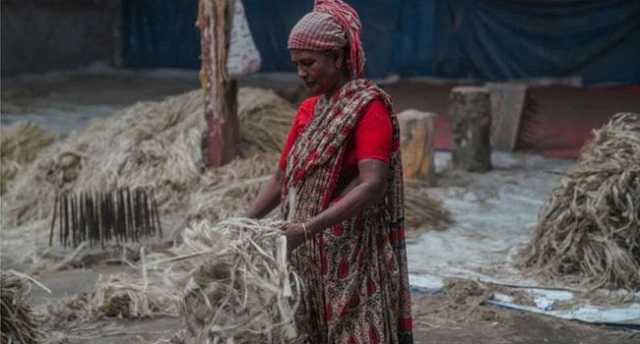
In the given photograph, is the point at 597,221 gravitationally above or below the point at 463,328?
above

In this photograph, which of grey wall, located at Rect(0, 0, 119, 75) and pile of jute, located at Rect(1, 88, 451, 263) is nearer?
pile of jute, located at Rect(1, 88, 451, 263)

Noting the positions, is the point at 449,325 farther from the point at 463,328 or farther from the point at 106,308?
the point at 106,308

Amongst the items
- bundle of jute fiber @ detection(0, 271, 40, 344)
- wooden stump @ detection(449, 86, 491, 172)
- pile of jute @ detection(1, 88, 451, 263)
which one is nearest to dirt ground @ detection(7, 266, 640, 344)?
bundle of jute fiber @ detection(0, 271, 40, 344)

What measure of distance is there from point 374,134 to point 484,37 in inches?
519

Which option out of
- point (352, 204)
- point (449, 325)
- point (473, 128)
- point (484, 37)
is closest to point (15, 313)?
point (352, 204)

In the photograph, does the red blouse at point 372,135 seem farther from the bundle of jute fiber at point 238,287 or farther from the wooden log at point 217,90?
the wooden log at point 217,90

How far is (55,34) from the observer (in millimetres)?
17469

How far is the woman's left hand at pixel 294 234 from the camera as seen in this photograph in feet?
10.2

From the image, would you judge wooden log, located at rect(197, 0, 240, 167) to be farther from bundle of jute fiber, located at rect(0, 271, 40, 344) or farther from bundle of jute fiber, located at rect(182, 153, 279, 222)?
bundle of jute fiber, located at rect(0, 271, 40, 344)

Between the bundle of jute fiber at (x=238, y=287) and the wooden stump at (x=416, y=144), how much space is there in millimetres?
5063

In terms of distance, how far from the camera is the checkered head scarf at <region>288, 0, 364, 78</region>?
317 cm

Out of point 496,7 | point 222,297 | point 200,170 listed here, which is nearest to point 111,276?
point 200,170

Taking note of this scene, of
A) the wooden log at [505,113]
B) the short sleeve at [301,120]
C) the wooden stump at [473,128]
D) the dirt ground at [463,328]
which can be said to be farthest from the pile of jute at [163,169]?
the short sleeve at [301,120]

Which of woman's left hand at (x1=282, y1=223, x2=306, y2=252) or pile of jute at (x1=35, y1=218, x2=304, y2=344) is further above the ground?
woman's left hand at (x1=282, y1=223, x2=306, y2=252)
